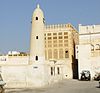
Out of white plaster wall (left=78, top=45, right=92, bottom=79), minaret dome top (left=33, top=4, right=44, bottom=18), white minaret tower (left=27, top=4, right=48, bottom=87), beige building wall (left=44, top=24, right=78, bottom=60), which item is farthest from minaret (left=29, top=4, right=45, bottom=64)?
beige building wall (left=44, top=24, right=78, bottom=60)

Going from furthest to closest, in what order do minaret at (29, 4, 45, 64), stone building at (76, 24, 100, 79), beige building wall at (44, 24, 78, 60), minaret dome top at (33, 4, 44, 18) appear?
beige building wall at (44, 24, 78, 60)
stone building at (76, 24, 100, 79)
minaret dome top at (33, 4, 44, 18)
minaret at (29, 4, 45, 64)

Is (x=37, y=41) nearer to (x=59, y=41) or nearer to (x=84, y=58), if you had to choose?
(x=84, y=58)

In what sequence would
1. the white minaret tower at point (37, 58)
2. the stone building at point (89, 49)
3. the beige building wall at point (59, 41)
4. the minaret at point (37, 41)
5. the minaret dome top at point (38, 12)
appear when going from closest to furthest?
the white minaret tower at point (37, 58) < the minaret at point (37, 41) < the minaret dome top at point (38, 12) < the stone building at point (89, 49) < the beige building wall at point (59, 41)

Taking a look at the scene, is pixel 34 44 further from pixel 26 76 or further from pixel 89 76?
pixel 89 76

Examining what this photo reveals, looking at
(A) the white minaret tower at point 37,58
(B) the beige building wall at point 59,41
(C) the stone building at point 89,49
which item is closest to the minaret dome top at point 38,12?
(A) the white minaret tower at point 37,58

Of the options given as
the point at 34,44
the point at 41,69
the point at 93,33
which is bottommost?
the point at 41,69

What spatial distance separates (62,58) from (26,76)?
70.8 ft

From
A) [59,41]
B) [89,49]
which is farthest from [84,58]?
[59,41]

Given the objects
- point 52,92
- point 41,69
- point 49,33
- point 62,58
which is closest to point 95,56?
point 62,58

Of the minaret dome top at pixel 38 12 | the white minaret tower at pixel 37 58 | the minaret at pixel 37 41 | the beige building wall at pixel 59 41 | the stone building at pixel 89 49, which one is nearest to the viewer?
the white minaret tower at pixel 37 58

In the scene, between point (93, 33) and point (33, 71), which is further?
point (93, 33)

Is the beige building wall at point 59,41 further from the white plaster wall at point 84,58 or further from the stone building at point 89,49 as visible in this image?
the white plaster wall at point 84,58

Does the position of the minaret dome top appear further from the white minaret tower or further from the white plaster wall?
the white plaster wall

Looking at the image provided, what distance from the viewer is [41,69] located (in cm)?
3250
